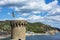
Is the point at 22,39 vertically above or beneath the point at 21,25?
beneath

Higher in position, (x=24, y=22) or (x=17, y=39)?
(x=24, y=22)

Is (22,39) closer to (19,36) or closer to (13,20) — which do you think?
(19,36)

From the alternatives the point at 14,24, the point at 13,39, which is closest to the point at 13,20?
the point at 14,24

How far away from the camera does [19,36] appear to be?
32188mm

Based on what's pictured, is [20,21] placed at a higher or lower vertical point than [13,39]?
higher

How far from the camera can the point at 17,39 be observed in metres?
32.2

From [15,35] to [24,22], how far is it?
7.65 feet

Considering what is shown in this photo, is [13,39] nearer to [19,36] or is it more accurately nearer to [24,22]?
[19,36]

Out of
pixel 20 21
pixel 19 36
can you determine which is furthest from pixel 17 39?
pixel 20 21

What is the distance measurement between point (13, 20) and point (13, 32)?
1791mm

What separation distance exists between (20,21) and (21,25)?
0.61 metres

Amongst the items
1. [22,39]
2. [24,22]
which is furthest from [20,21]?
[22,39]

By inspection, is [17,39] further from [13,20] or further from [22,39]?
[13,20]

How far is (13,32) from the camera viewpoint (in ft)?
106
